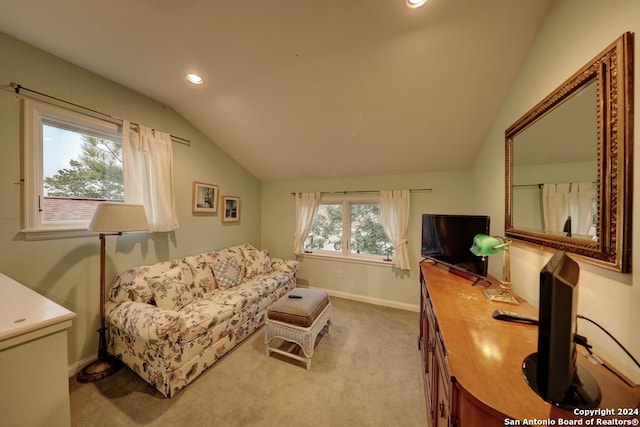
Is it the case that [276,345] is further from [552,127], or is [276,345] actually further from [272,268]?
[552,127]

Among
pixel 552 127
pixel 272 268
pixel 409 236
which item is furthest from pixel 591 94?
pixel 272 268

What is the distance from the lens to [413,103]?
199cm

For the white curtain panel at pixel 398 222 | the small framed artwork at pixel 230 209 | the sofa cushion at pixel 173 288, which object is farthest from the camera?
→ the small framed artwork at pixel 230 209

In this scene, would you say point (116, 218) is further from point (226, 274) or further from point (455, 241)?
point (455, 241)

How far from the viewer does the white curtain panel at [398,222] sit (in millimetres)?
3045

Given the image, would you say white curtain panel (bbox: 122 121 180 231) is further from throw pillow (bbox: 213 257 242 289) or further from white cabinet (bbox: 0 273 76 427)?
white cabinet (bbox: 0 273 76 427)

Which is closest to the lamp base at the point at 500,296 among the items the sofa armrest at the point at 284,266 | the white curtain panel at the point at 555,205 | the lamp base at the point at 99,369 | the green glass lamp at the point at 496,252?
the green glass lamp at the point at 496,252

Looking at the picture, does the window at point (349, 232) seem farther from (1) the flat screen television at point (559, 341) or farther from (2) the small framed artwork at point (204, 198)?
(1) the flat screen television at point (559, 341)

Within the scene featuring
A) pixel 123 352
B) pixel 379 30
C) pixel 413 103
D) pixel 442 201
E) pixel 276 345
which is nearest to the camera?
pixel 379 30

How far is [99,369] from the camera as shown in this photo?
1793 mm

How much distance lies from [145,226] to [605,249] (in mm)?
2879

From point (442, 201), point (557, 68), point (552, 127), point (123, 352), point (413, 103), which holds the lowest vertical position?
point (123, 352)

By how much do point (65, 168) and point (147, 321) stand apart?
5.17ft

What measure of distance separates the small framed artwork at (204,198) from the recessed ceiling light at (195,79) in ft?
4.15
